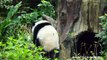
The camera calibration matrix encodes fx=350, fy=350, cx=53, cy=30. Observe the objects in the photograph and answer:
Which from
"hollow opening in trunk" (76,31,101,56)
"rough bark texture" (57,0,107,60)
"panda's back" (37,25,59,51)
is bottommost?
"hollow opening in trunk" (76,31,101,56)

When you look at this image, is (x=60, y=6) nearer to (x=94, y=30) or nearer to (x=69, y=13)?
(x=69, y=13)

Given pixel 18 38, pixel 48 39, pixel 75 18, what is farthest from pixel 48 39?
pixel 75 18

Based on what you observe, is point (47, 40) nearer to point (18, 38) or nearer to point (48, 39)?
point (48, 39)

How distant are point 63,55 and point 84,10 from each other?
55.0 inches

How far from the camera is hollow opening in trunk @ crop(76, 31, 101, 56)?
9988mm

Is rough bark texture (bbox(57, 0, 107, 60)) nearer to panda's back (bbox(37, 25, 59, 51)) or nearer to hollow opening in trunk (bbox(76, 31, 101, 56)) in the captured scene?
hollow opening in trunk (bbox(76, 31, 101, 56))

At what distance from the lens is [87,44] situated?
10.5 metres

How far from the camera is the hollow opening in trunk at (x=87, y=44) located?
393 inches

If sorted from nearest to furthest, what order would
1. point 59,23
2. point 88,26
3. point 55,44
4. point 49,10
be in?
point 55,44, point 88,26, point 59,23, point 49,10

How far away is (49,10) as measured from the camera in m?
12.3

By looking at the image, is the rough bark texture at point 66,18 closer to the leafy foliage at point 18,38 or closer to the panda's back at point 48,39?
the leafy foliage at point 18,38

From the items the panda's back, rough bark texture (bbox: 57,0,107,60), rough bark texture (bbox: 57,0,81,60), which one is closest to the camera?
the panda's back

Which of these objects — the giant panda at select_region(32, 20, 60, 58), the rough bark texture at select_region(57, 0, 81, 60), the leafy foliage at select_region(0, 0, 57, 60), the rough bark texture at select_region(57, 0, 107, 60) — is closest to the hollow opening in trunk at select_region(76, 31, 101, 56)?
the rough bark texture at select_region(57, 0, 107, 60)

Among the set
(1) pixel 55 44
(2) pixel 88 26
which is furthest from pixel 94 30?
(1) pixel 55 44
